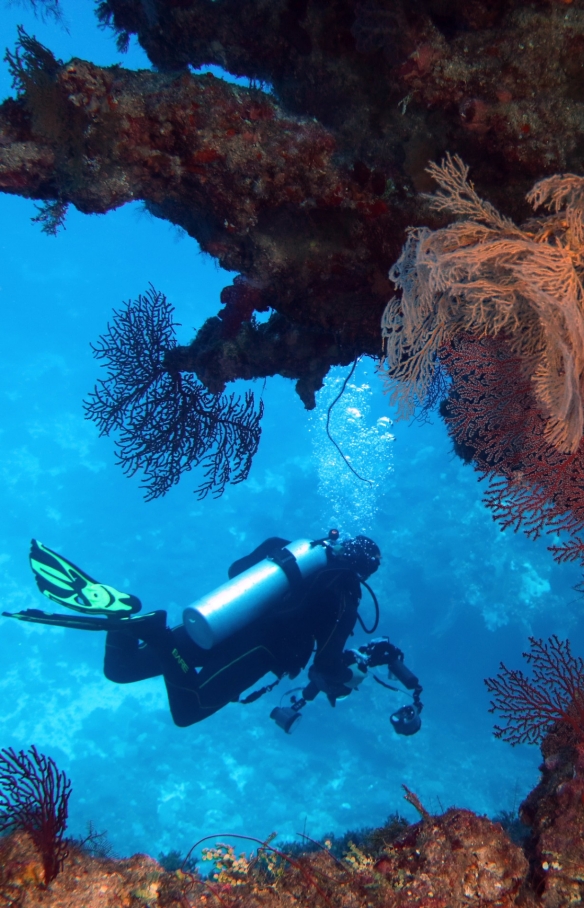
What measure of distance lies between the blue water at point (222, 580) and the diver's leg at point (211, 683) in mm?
6334

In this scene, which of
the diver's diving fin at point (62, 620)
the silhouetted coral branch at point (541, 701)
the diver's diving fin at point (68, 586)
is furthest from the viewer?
the diver's diving fin at point (68, 586)

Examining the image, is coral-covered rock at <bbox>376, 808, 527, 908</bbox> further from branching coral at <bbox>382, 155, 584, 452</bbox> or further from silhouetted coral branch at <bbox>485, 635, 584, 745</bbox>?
branching coral at <bbox>382, 155, 584, 452</bbox>

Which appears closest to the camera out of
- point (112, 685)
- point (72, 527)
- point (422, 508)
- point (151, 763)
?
point (151, 763)

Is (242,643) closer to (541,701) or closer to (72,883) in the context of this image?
(72,883)

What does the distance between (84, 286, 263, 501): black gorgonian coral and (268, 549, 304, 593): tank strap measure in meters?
3.15

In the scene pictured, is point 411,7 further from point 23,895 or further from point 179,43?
point 23,895

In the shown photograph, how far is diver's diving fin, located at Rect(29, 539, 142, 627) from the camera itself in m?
6.97

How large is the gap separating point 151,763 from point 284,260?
87.1 feet

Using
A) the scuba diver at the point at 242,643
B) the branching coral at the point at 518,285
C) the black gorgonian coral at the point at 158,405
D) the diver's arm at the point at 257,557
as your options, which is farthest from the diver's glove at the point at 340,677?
the branching coral at the point at 518,285

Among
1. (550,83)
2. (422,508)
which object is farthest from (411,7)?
(422,508)

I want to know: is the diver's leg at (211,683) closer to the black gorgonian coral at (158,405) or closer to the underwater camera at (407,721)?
the underwater camera at (407,721)

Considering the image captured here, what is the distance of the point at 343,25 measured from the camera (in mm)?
3807

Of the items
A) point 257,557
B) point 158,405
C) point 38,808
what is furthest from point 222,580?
point 38,808

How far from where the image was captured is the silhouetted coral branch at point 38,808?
2.67 metres
